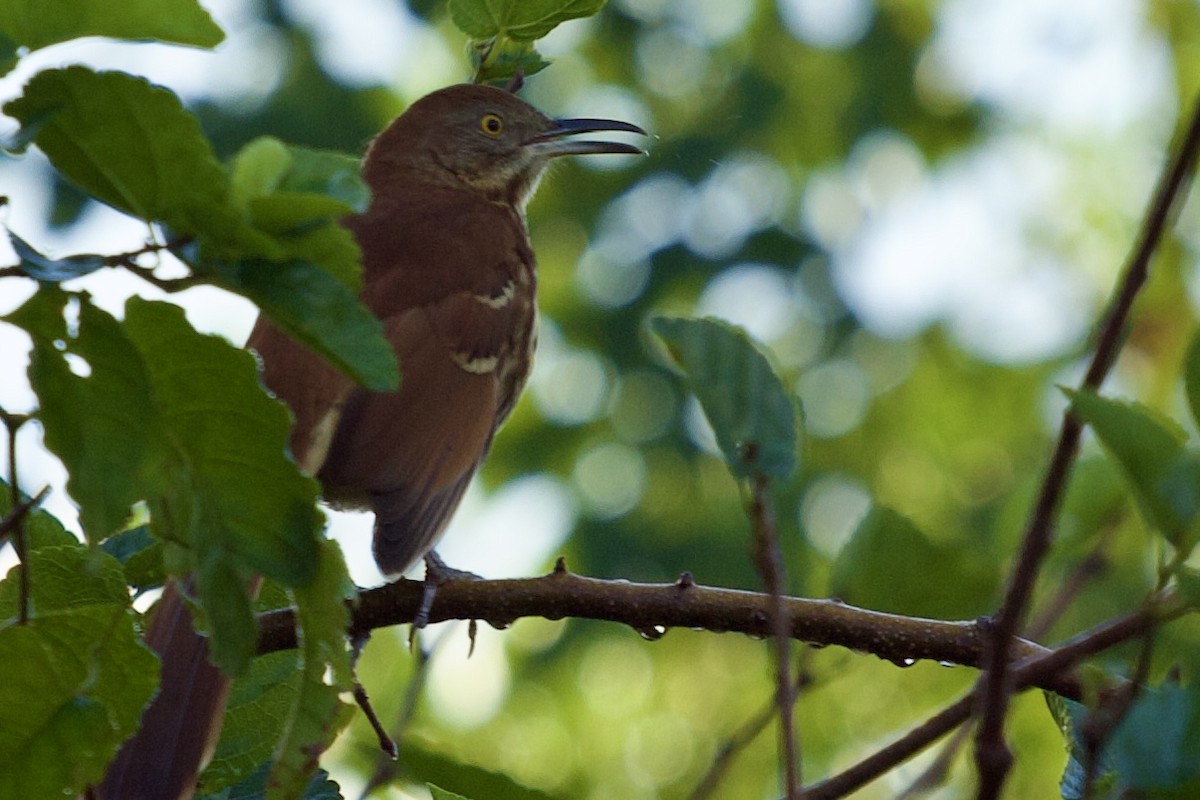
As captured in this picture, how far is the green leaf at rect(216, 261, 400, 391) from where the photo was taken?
1.41 m

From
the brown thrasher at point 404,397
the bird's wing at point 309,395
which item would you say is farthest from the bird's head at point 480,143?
the bird's wing at point 309,395

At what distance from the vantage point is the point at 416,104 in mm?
5039

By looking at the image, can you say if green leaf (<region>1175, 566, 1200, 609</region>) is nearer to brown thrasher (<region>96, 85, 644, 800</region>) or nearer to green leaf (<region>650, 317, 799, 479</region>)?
green leaf (<region>650, 317, 799, 479</region>)

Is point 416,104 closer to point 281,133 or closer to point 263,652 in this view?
point 263,652

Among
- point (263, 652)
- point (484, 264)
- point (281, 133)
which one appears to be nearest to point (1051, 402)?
point (281, 133)

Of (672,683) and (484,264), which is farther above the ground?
(672,683)

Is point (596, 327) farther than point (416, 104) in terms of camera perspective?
Result: Yes

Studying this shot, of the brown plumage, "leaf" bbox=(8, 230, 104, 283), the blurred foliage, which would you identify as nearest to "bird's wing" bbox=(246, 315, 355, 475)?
the brown plumage

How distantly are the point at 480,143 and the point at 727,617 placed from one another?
309cm

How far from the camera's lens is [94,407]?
151cm

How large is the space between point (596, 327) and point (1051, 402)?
9.70 ft

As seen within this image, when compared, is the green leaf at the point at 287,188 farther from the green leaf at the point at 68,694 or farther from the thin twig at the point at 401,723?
the thin twig at the point at 401,723

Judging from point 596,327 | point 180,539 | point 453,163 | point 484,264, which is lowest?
point 180,539

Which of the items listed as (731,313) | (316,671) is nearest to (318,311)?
(316,671)
